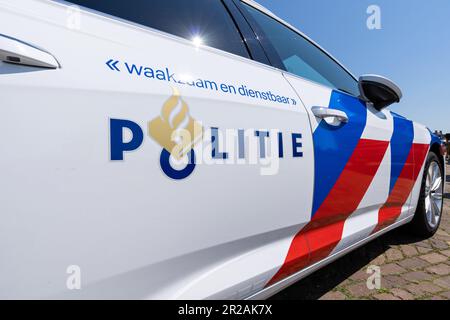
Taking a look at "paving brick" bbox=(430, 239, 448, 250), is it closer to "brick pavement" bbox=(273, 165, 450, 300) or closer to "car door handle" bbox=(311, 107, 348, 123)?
"brick pavement" bbox=(273, 165, 450, 300)

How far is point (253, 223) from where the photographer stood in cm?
94

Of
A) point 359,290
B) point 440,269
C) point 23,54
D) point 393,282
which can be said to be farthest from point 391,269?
point 23,54

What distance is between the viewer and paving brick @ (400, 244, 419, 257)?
209 centimetres

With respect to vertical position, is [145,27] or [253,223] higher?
[145,27]

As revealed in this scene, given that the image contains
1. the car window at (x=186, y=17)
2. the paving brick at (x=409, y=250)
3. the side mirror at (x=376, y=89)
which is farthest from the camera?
the paving brick at (x=409, y=250)

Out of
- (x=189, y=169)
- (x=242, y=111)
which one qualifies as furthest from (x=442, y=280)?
(x=189, y=169)

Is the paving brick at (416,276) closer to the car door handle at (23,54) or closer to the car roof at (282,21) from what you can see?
the car roof at (282,21)

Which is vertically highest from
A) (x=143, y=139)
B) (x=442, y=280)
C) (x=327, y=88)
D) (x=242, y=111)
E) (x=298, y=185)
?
(x=327, y=88)

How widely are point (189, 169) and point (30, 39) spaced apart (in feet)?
1.45

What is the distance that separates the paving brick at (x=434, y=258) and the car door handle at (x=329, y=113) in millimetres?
1365

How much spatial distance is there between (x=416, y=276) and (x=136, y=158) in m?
1.86

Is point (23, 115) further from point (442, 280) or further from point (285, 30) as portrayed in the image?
point (442, 280)

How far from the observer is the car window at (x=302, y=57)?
4.68ft

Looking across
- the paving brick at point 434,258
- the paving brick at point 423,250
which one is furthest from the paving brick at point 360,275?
the paving brick at point 423,250
